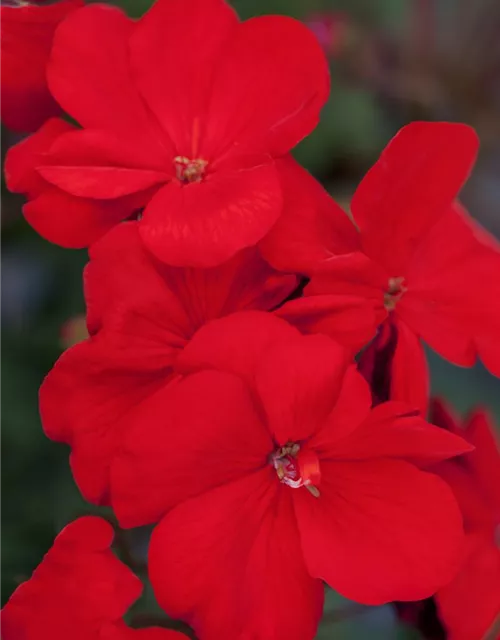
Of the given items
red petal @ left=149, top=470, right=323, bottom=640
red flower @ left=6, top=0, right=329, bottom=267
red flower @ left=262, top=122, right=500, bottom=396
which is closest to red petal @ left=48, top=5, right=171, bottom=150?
red flower @ left=6, top=0, right=329, bottom=267

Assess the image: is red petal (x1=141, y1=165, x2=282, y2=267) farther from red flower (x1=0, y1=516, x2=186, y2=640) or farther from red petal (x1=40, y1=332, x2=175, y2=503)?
red flower (x1=0, y1=516, x2=186, y2=640)

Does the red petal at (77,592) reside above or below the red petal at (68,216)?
below

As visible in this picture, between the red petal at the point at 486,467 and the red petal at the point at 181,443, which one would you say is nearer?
the red petal at the point at 181,443

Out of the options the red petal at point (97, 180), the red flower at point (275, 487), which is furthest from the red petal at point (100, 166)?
the red flower at point (275, 487)

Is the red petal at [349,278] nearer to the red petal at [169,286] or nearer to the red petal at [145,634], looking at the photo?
the red petal at [169,286]

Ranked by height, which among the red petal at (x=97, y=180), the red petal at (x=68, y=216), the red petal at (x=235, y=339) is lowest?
the red petal at (x=235, y=339)

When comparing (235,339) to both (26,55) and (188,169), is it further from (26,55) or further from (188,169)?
(26,55)
